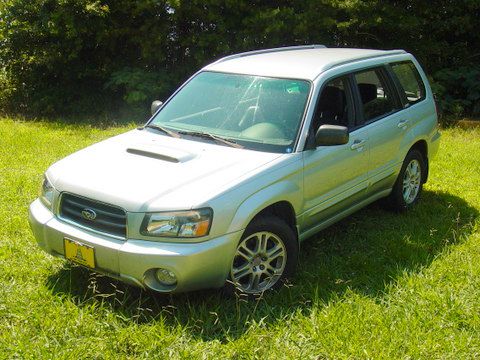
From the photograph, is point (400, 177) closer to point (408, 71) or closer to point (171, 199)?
point (408, 71)

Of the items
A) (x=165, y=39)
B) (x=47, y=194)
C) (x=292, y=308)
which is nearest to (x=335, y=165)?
(x=292, y=308)

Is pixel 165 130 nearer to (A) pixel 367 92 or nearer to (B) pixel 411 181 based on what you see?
(A) pixel 367 92

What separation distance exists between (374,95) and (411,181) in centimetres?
116

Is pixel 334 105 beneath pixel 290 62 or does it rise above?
beneath

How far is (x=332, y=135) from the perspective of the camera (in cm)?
423

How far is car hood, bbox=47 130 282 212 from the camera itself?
3623mm

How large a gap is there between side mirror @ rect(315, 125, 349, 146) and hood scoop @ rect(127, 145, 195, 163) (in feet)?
3.15

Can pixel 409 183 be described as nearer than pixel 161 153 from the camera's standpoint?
No

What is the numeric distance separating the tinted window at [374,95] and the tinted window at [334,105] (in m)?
0.20

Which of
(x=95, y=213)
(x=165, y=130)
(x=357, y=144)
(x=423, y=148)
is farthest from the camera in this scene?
(x=423, y=148)

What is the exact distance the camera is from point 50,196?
4066 millimetres

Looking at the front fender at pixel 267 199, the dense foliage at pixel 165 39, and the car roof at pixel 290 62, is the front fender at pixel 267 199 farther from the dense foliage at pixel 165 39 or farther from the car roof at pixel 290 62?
the dense foliage at pixel 165 39

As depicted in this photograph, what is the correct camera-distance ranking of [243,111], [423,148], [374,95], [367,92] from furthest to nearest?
[423,148] → [374,95] → [367,92] → [243,111]

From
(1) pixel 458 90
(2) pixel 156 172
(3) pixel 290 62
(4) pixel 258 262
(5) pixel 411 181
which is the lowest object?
(1) pixel 458 90
